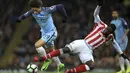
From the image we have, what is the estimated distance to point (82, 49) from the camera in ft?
46.3

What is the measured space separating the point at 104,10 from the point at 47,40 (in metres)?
11.5

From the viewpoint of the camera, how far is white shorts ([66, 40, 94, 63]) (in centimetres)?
1401

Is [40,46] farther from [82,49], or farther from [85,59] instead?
[85,59]

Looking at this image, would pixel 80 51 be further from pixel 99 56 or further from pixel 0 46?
pixel 0 46

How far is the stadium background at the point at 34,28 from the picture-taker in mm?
23953

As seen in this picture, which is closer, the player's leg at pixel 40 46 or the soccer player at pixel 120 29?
the player's leg at pixel 40 46

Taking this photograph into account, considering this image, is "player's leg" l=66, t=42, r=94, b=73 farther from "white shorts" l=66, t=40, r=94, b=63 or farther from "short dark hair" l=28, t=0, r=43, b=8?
"short dark hair" l=28, t=0, r=43, b=8

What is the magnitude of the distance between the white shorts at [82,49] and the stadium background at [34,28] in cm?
883

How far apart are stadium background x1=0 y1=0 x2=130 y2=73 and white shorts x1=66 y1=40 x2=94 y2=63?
8828mm

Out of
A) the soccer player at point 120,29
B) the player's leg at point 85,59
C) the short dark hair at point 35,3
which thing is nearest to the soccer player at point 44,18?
the short dark hair at point 35,3

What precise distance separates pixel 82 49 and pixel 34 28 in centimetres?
1182

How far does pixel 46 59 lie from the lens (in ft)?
46.1

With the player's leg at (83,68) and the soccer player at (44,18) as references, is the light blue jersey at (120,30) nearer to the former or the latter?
the soccer player at (44,18)

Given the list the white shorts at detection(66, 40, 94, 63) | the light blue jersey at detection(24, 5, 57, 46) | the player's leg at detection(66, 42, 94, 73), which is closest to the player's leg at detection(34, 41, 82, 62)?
the white shorts at detection(66, 40, 94, 63)
